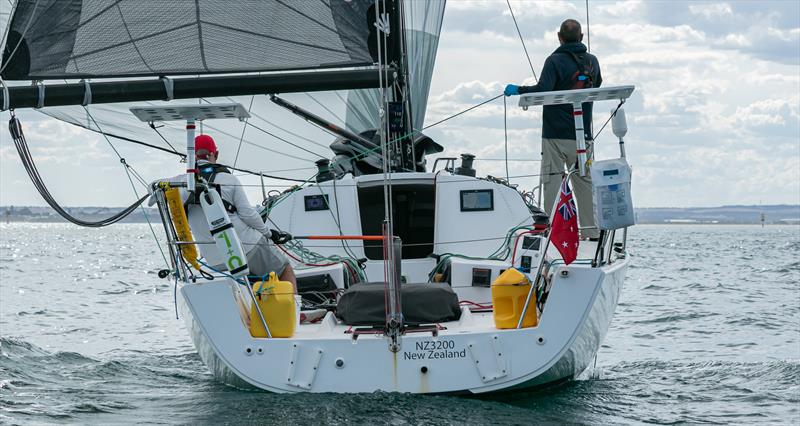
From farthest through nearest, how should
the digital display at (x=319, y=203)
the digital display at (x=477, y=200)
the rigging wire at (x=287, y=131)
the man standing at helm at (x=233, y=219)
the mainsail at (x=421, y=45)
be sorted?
the mainsail at (x=421, y=45) → the rigging wire at (x=287, y=131) → the digital display at (x=319, y=203) → the digital display at (x=477, y=200) → the man standing at helm at (x=233, y=219)

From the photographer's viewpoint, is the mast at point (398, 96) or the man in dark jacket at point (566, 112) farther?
the mast at point (398, 96)

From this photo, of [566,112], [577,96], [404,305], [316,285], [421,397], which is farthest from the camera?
[566,112]

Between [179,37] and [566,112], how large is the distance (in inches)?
111

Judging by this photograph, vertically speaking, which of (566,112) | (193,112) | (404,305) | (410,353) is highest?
(566,112)

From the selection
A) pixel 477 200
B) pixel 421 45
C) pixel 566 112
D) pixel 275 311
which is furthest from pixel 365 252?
pixel 421 45

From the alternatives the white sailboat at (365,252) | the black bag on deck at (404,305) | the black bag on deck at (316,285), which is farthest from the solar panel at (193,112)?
the black bag on deck at (316,285)

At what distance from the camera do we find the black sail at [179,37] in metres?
6.25

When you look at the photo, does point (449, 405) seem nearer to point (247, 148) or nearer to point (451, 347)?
point (451, 347)

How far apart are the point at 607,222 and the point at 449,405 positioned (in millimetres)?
1222

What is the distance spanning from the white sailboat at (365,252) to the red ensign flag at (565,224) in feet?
0.31

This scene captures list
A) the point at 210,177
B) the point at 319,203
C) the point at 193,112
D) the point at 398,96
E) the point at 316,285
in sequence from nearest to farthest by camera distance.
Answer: the point at 193,112 < the point at 210,177 < the point at 316,285 < the point at 398,96 < the point at 319,203

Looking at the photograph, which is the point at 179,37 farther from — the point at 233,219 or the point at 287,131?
the point at 287,131

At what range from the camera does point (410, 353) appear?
200 inches

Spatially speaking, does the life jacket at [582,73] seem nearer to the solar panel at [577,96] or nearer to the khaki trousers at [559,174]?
the khaki trousers at [559,174]
